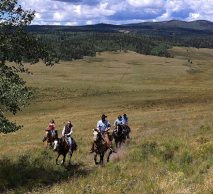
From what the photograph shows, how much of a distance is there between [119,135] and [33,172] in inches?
384

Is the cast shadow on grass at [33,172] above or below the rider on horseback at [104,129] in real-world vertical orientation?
below

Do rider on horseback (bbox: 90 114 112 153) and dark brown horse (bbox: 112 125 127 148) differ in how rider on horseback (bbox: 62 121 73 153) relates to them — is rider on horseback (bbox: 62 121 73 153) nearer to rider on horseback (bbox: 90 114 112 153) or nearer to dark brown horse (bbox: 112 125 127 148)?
rider on horseback (bbox: 90 114 112 153)

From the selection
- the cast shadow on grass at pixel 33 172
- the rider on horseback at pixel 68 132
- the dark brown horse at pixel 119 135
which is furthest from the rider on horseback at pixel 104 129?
the dark brown horse at pixel 119 135

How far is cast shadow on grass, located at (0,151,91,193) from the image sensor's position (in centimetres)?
2030

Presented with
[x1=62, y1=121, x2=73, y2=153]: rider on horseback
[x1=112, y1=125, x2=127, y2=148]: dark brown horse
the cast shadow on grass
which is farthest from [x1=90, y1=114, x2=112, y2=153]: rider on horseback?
[x1=112, y1=125, x2=127, y2=148]: dark brown horse

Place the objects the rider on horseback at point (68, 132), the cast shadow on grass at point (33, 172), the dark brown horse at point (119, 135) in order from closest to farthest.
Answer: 1. the cast shadow on grass at point (33, 172)
2. the rider on horseback at point (68, 132)
3. the dark brown horse at point (119, 135)

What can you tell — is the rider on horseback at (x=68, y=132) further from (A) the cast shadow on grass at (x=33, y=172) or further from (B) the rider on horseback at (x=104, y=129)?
(B) the rider on horseback at (x=104, y=129)

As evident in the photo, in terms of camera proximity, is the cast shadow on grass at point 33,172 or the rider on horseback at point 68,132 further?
the rider on horseback at point 68,132

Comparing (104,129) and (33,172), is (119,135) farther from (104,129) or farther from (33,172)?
(33,172)

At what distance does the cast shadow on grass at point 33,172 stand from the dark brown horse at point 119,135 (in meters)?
5.68

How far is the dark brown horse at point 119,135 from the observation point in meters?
31.3

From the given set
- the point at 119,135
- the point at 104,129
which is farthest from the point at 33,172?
the point at 119,135

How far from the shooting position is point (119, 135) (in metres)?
31.3

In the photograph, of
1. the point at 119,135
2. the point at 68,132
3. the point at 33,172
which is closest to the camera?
the point at 33,172
